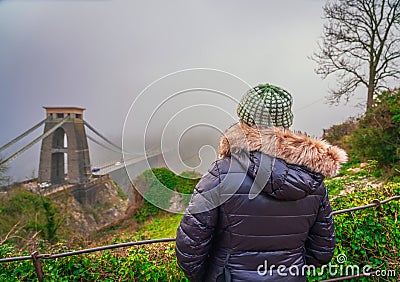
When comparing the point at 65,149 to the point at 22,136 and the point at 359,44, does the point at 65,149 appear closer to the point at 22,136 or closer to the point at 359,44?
the point at 22,136

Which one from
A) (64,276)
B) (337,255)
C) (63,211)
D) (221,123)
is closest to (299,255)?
(221,123)

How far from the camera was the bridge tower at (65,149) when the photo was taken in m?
6.28

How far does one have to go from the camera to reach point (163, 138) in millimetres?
861

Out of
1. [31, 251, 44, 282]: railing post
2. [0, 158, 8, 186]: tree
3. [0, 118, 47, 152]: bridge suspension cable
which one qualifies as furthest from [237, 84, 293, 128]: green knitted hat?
[0, 118, 47, 152]: bridge suspension cable

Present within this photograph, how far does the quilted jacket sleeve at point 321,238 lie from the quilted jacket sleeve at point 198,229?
12.9 inches

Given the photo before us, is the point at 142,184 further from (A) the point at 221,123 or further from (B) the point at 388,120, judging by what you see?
(B) the point at 388,120

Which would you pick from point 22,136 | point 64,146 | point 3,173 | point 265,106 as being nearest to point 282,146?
point 265,106

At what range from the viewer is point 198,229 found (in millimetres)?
803

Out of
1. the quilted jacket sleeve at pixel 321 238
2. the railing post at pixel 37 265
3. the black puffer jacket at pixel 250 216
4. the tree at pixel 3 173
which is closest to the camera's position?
the black puffer jacket at pixel 250 216

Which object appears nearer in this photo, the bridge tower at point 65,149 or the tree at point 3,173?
the tree at point 3,173

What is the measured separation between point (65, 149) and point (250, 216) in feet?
23.6

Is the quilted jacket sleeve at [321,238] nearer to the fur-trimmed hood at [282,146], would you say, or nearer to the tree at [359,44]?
the fur-trimmed hood at [282,146]

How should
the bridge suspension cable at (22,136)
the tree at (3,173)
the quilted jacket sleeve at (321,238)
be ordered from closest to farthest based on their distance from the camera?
the quilted jacket sleeve at (321,238) → the tree at (3,173) → the bridge suspension cable at (22,136)

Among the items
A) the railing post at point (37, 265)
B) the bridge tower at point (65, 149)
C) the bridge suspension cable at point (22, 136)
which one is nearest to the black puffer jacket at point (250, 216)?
the railing post at point (37, 265)
